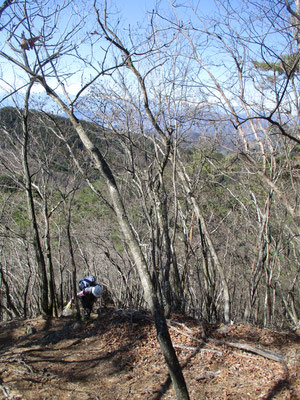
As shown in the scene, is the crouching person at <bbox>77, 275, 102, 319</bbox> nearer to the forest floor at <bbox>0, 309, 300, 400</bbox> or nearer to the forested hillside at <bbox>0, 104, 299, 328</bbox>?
the forest floor at <bbox>0, 309, 300, 400</bbox>

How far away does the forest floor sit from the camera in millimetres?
3508

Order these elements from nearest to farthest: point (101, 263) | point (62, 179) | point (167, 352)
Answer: point (167, 352) → point (62, 179) → point (101, 263)

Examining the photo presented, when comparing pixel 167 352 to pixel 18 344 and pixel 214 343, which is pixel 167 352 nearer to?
pixel 214 343

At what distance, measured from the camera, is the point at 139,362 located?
170 inches

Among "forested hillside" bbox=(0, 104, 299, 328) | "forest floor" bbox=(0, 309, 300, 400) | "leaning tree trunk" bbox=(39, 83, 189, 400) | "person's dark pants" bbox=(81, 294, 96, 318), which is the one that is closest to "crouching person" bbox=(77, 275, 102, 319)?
"person's dark pants" bbox=(81, 294, 96, 318)

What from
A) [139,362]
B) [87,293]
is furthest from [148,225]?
[139,362]

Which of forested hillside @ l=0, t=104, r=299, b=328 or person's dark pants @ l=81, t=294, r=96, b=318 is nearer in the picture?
person's dark pants @ l=81, t=294, r=96, b=318

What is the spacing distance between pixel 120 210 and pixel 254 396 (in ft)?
7.36

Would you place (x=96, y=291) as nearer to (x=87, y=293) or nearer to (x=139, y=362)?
(x=87, y=293)

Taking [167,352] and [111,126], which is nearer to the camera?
[167,352]

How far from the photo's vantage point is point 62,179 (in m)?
8.14

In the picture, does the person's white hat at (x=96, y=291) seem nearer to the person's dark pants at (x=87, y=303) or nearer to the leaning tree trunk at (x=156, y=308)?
the person's dark pants at (x=87, y=303)

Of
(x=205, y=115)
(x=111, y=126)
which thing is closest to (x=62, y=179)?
(x=111, y=126)

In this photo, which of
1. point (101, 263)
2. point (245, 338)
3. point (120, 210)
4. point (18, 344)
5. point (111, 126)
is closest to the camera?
point (120, 210)
